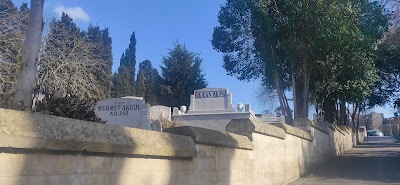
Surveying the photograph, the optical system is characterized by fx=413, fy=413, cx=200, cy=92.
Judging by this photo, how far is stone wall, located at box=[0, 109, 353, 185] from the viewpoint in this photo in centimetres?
292

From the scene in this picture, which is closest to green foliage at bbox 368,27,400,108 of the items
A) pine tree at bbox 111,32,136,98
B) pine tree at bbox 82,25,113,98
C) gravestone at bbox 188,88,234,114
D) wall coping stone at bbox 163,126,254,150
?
gravestone at bbox 188,88,234,114

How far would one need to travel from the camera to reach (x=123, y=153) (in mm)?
3855

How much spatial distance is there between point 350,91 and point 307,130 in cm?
536

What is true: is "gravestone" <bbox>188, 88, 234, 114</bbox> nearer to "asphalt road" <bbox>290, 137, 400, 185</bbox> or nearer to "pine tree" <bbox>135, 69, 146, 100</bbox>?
"asphalt road" <bbox>290, 137, 400, 185</bbox>

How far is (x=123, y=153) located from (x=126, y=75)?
3636cm

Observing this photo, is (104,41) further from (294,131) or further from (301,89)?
(294,131)

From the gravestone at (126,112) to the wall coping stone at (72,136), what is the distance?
1097 centimetres

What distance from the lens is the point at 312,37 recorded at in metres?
14.2

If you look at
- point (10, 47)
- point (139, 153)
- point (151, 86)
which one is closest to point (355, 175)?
point (139, 153)

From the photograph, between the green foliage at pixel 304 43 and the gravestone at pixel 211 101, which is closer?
the green foliage at pixel 304 43

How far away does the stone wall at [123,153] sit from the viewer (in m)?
2.92

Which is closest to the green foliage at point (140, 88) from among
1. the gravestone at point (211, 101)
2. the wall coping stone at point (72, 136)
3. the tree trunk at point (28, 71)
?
the gravestone at point (211, 101)

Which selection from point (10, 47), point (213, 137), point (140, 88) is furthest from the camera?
point (140, 88)

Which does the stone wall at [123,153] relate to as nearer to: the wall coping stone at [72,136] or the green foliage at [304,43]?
the wall coping stone at [72,136]
